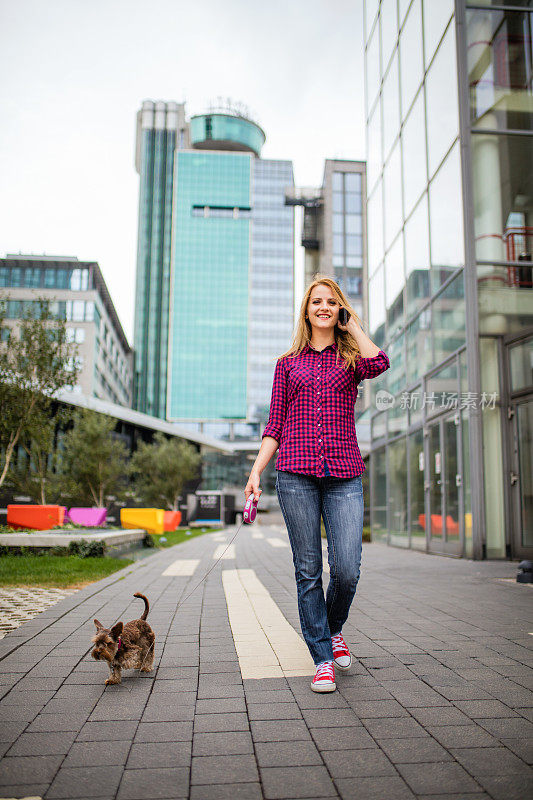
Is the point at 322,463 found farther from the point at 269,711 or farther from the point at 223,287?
the point at 223,287

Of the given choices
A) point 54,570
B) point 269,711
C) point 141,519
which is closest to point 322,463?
point 269,711

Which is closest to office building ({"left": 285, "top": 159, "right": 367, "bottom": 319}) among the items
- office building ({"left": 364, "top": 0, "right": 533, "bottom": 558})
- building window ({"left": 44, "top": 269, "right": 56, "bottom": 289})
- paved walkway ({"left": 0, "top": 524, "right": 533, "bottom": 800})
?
building window ({"left": 44, "top": 269, "right": 56, "bottom": 289})

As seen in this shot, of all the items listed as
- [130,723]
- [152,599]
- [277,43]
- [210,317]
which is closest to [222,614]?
[152,599]

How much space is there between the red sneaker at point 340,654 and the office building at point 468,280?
6.44m

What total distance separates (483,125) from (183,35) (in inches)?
221

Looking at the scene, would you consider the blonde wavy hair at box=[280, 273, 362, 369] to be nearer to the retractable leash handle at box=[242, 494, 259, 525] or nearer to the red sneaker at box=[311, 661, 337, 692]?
the retractable leash handle at box=[242, 494, 259, 525]

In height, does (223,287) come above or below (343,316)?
above

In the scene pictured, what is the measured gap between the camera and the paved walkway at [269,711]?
1967 millimetres

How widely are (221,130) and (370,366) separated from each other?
132 meters

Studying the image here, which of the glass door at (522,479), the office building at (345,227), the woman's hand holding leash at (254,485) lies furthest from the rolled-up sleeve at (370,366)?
the office building at (345,227)

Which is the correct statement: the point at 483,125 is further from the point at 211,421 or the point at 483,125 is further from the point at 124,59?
the point at 211,421

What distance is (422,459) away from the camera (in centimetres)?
1232

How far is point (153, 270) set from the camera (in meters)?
129

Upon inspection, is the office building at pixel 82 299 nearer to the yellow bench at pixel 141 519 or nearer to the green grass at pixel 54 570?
the yellow bench at pixel 141 519
